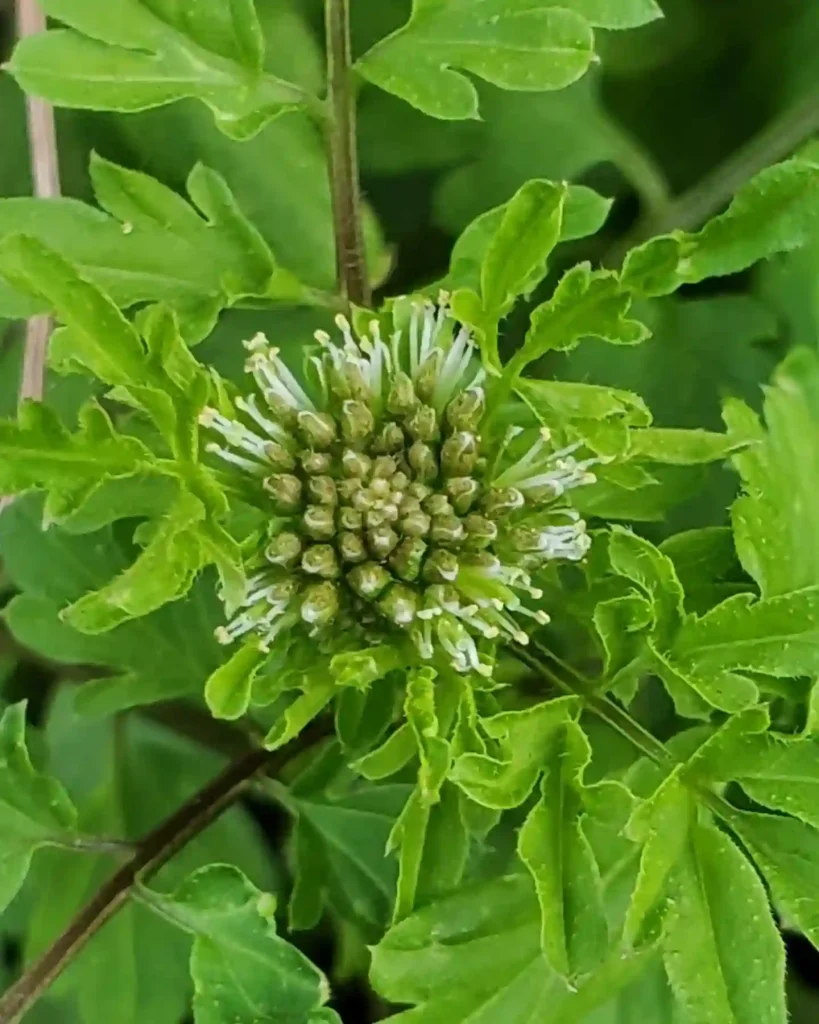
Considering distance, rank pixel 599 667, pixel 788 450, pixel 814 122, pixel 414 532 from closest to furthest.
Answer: pixel 414 532
pixel 788 450
pixel 599 667
pixel 814 122

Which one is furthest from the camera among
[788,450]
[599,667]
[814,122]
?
[814,122]

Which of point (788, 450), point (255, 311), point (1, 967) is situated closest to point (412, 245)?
point (255, 311)

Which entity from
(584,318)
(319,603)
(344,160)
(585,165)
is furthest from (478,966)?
(585,165)

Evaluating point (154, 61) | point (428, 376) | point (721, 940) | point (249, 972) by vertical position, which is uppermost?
point (154, 61)

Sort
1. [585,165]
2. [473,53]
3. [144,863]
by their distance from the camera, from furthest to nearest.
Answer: [585,165]
[144,863]
[473,53]

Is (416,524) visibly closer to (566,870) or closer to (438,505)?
(438,505)

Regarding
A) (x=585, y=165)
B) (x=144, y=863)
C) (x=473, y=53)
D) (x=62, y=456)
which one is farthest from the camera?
(x=585, y=165)

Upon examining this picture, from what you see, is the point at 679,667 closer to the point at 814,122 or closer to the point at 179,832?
the point at 179,832

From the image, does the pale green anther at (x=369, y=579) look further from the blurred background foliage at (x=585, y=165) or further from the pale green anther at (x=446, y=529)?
the blurred background foliage at (x=585, y=165)
